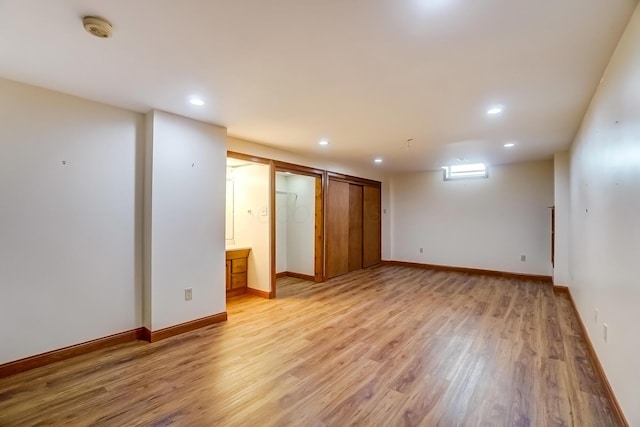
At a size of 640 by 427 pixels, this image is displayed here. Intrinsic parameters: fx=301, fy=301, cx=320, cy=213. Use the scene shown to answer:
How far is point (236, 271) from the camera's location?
15.4 feet

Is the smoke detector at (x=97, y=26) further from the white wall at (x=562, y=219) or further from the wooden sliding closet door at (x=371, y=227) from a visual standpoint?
the white wall at (x=562, y=219)

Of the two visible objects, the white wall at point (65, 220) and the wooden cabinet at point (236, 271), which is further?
the wooden cabinet at point (236, 271)

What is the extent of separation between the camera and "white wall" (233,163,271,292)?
4.55 metres

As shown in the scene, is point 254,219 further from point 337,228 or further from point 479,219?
point 479,219

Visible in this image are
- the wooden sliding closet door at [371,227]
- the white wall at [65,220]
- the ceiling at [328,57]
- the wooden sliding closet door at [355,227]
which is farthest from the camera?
the wooden sliding closet door at [371,227]

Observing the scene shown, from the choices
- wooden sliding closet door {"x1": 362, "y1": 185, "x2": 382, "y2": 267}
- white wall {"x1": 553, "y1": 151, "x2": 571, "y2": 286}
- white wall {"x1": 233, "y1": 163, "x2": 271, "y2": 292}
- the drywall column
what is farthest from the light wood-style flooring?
wooden sliding closet door {"x1": 362, "y1": 185, "x2": 382, "y2": 267}

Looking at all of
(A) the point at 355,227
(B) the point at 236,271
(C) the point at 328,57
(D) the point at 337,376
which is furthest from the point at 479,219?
(C) the point at 328,57

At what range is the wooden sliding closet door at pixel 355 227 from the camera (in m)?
6.42

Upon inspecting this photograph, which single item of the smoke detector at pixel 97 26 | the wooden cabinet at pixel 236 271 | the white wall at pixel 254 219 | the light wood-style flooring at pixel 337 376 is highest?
the smoke detector at pixel 97 26

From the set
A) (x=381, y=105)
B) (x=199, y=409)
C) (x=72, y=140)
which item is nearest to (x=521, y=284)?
(x=381, y=105)

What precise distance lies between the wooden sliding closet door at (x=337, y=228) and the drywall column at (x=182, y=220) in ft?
8.37

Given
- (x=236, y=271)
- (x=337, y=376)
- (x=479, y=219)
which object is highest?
(x=479, y=219)

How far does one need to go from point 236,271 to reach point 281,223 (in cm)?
159

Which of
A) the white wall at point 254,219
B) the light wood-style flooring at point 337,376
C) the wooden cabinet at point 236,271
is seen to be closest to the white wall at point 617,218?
the light wood-style flooring at point 337,376
